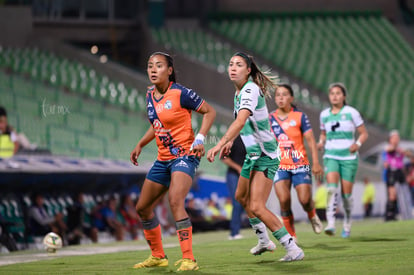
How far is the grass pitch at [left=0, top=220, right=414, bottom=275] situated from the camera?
9008 mm

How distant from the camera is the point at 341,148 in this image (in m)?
14.1

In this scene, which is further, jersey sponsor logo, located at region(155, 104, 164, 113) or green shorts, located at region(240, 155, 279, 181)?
green shorts, located at region(240, 155, 279, 181)

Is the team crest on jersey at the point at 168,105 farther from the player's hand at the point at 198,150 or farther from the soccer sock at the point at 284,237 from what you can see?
the soccer sock at the point at 284,237

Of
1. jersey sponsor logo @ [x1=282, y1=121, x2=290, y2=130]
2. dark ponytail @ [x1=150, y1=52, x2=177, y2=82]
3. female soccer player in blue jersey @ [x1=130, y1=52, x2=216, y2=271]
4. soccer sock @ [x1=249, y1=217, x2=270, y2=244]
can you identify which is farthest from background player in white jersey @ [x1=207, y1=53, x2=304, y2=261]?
jersey sponsor logo @ [x1=282, y1=121, x2=290, y2=130]

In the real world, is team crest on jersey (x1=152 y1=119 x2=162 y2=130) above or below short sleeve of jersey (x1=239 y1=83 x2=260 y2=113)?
below

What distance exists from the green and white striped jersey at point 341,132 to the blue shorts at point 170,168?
5.24m

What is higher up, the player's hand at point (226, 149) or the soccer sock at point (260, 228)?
the player's hand at point (226, 149)

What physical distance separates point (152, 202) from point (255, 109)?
1.59m

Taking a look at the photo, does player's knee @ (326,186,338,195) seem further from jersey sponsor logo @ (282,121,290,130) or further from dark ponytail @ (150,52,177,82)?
dark ponytail @ (150,52,177,82)

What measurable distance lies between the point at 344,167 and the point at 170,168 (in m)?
5.47

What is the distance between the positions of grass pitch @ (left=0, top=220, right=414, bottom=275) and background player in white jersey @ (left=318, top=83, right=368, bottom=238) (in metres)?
0.67

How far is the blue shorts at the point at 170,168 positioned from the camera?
362 inches

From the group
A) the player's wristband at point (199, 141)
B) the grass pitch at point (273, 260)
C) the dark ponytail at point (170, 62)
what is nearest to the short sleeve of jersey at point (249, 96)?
the player's wristband at point (199, 141)

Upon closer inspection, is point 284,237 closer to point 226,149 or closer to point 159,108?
point 226,149
